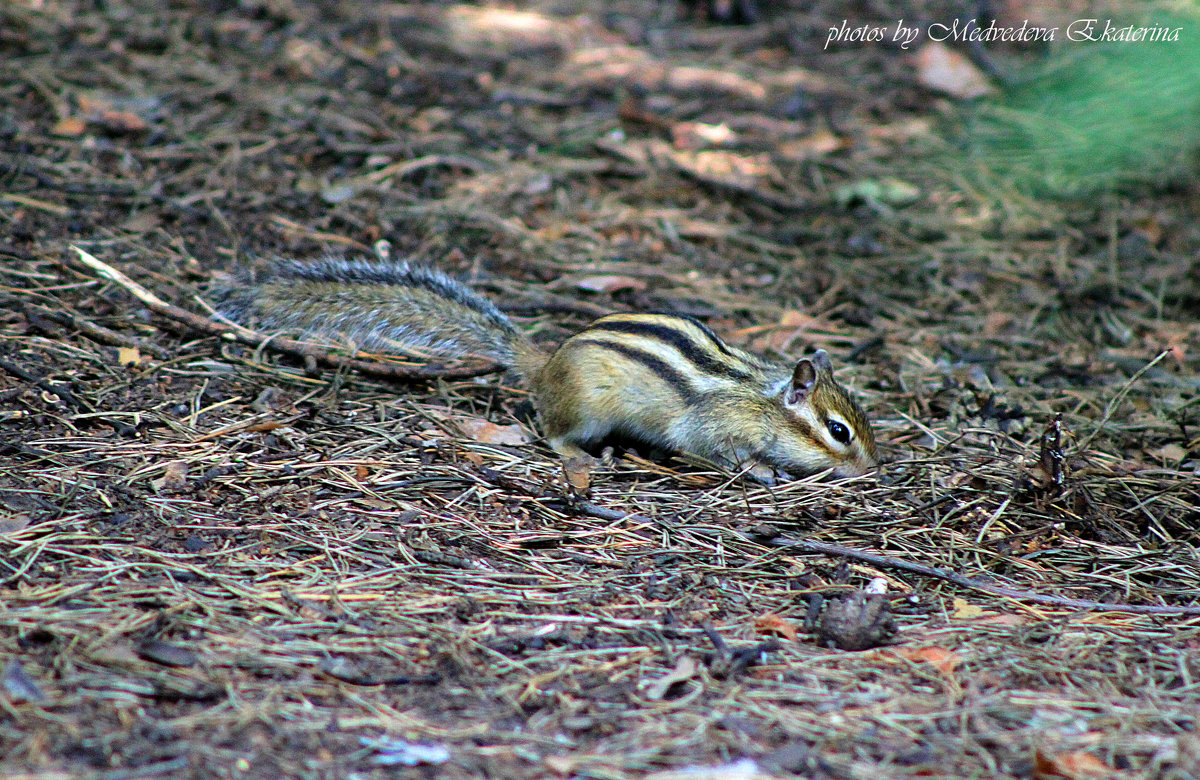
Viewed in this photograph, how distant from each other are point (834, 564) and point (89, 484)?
2.32 metres

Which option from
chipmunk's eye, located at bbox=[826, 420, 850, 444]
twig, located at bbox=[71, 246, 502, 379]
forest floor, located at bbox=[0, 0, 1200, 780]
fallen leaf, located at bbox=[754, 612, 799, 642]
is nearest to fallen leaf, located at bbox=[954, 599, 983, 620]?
forest floor, located at bbox=[0, 0, 1200, 780]

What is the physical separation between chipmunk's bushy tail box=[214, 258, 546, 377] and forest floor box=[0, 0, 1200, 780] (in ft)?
0.61

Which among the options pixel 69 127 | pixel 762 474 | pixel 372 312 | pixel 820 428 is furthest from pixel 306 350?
pixel 69 127

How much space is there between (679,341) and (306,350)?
151cm

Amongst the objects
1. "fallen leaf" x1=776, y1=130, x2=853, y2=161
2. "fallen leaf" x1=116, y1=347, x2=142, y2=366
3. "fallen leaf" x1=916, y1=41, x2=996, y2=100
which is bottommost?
"fallen leaf" x1=116, y1=347, x2=142, y2=366

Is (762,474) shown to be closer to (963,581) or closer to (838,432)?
(838,432)

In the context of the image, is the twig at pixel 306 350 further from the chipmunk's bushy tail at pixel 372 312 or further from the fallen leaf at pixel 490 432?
the fallen leaf at pixel 490 432

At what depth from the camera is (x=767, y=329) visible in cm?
505

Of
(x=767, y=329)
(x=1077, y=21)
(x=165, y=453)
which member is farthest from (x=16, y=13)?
(x=1077, y=21)

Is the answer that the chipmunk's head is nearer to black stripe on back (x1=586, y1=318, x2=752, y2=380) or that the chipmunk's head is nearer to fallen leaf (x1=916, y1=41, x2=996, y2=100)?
black stripe on back (x1=586, y1=318, x2=752, y2=380)

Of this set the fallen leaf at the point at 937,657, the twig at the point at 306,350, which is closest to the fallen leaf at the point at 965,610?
the fallen leaf at the point at 937,657

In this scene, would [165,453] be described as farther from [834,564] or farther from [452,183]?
[452,183]

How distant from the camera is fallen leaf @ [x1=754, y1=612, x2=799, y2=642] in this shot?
9.35 ft

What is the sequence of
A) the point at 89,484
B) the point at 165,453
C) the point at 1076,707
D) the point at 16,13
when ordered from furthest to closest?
the point at 16,13 → the point at 165,453 → the point at 89,484 → the point at 1076,707
